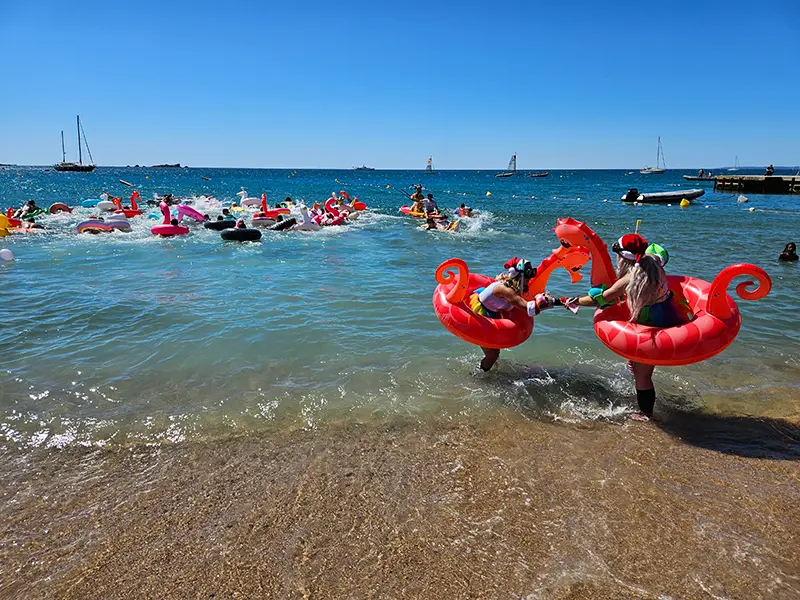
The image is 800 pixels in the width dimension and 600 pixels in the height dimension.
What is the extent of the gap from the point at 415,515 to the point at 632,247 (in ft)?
9.44

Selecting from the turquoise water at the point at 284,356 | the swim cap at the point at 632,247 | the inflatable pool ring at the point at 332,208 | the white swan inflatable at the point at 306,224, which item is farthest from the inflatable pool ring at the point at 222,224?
the swim cap at the point at 632,247

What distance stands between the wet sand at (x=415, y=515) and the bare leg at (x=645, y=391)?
26cm

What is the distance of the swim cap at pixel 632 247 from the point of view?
14.9ft

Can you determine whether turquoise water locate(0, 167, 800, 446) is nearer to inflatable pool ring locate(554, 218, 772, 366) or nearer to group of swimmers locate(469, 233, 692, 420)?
group of swimmers locate(469, 233, 692, 420)

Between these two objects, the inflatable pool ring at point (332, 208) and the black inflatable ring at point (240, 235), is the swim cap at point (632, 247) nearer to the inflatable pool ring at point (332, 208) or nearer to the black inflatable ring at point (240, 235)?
the black inflatable ring at point (240, 235)

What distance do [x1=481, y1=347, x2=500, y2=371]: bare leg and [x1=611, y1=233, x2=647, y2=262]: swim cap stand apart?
1731mm

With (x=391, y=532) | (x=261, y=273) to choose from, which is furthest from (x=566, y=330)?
(x=261, y=273)

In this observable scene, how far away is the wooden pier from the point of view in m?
38.0

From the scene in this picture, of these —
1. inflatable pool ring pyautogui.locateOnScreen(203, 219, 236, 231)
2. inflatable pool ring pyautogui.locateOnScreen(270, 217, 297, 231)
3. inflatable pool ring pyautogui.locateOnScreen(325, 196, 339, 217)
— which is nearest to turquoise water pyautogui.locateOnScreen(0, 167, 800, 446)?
inflatable pool ring pyautogui.locateOnScreen(203, 219, 236, 231)

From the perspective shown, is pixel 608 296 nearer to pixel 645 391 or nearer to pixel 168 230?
pixel 645 391

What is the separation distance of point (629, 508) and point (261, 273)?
937cm

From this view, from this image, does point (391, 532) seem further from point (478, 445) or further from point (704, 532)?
point (704, 532)

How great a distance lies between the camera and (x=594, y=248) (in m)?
5.21

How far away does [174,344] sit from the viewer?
675cm
